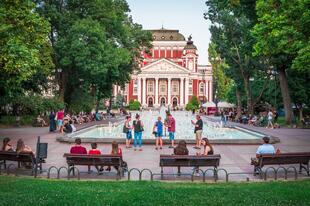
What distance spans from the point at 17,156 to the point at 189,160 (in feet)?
17.1

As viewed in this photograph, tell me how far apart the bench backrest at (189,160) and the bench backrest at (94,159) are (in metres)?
1.32

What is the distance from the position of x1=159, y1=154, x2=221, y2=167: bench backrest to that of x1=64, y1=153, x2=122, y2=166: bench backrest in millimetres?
1318

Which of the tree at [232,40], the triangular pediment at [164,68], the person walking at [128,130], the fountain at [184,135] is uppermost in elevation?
the triangular pediment at [164,68]

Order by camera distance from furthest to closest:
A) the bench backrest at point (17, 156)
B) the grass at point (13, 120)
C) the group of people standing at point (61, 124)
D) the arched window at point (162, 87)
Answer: the arched window at point (162, 87), the grass at point (13, 120), the group of people standing at point (61, 124), the bench backrest at point (17, 156)

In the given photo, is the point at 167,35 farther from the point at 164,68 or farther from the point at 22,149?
the point at 22,149

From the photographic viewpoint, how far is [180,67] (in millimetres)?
122125

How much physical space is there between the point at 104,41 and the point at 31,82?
766 centimetres

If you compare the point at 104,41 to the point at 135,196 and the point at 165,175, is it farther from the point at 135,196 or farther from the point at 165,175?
the point at 135,196

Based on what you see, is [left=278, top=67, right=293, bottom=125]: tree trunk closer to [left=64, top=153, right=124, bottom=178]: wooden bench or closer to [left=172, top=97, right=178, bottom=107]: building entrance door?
[left=64, top=153, right=124, bottom=178]: wooden bench

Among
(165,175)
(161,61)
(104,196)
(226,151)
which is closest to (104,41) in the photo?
(226,151)

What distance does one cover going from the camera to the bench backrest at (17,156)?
43.1 feet

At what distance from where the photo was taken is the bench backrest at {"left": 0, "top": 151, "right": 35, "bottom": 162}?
1313 cm

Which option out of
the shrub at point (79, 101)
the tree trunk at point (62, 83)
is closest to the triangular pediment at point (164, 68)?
the shrub at point (79, 101)

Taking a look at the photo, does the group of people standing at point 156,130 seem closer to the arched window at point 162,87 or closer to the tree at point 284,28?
the tree at point 284,28
